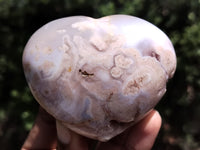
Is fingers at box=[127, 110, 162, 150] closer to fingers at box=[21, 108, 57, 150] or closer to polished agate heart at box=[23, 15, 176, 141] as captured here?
polished agate heart at box=[23, 15, 176, 141]

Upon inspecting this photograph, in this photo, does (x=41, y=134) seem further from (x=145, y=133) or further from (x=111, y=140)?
(x=145, y=133)

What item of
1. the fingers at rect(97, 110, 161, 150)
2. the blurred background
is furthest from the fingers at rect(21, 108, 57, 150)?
the fingers at rect(97, 110, 161, 150)

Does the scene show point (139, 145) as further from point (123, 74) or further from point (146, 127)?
point (123, 74)

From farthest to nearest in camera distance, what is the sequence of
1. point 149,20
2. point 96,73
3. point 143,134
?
1. point 149,20
2. point 143,134
3. point 96,73

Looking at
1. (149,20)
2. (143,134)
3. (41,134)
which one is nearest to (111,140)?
(143,134)

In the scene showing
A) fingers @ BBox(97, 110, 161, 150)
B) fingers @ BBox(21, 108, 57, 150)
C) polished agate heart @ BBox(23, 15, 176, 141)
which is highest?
polished agate heart @ BBox(23, 15, 176, 141)

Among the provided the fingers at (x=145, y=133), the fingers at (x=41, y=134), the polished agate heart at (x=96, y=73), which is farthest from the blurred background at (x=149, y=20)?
the polished agate heart at (x=96, y=73)

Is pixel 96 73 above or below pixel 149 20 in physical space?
above

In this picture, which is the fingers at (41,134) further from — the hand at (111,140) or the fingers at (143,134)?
the fingers at (143,134)
